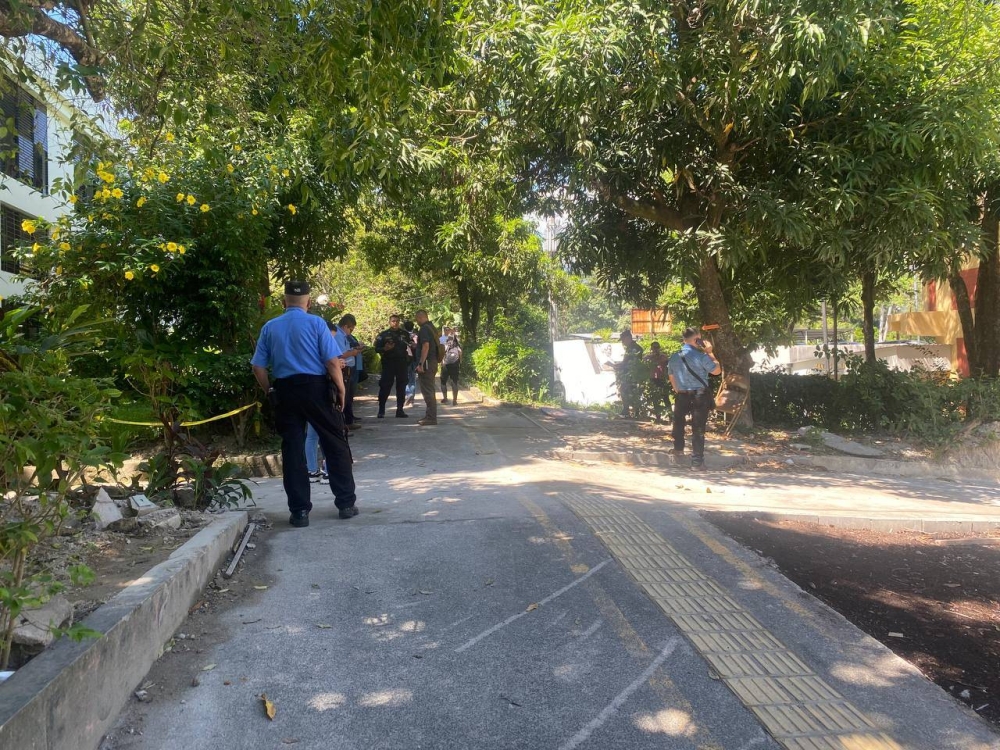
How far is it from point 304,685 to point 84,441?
4.54 ft

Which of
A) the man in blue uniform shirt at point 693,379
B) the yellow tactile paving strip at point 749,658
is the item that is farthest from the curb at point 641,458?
the yellow tactile paving strip at point 749,658

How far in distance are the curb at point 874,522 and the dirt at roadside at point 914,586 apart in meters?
0.11

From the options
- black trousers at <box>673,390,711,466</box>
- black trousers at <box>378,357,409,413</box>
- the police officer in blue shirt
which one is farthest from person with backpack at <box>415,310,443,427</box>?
the police officer in blue shirt

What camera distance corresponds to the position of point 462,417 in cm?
1473

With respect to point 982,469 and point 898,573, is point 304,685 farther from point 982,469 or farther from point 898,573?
point 982,469

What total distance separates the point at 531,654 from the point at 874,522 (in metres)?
4.46

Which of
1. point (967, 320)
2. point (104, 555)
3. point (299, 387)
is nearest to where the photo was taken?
point (104, 555)

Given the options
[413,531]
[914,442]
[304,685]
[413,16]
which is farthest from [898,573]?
[914,442]

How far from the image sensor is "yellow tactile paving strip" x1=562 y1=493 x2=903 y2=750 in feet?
9.55

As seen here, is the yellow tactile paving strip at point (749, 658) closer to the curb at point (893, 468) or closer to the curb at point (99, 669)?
the curb at point (99, 669)

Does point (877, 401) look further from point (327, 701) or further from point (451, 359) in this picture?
point (327, 701)

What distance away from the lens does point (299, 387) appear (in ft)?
18.4

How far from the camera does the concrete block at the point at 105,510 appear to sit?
4691mm

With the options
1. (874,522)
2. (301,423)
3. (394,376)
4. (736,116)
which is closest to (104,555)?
(301,423)
